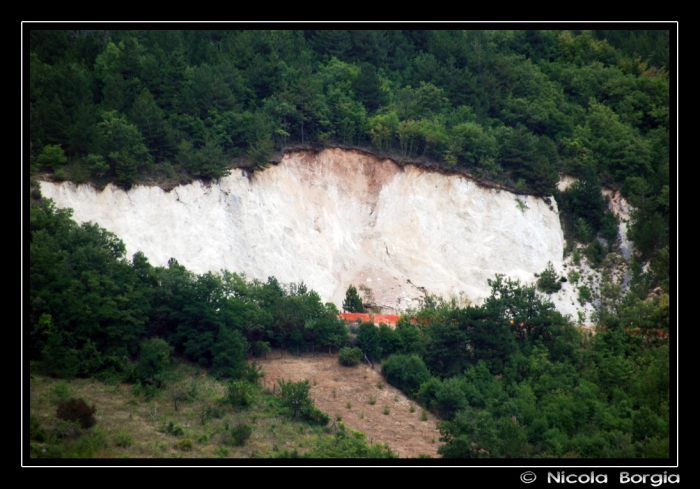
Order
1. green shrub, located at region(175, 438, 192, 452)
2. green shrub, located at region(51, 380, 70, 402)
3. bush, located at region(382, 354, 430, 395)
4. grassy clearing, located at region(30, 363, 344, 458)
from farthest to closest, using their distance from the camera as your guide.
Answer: bush, located at region(382, 354, 430, 395)
green shrub, located at region(51, 380, 70, 402)
green shrub, located at region(175, 438, 192, 452)
grassy clearing, located at region(30, 363, 344, 458)

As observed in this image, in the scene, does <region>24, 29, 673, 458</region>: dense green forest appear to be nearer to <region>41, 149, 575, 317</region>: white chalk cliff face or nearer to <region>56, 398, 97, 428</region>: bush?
<region>41, 149, 575, 317</region>: white chalk cliff face

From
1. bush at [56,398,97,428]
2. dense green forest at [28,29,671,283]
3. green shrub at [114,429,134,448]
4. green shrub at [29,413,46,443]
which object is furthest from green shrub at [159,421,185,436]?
dense green forest at [28,29,671,283]

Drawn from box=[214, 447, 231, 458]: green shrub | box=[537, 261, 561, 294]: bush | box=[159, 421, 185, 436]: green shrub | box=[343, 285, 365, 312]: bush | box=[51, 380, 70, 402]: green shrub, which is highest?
box=[537, 261, 561, 294]: bush

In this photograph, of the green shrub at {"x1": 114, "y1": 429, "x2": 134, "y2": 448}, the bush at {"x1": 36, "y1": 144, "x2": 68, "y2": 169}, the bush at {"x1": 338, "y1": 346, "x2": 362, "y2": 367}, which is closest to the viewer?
the green shrub at {"x1": 114, "y1": 429, "x2": 134, "y2": 448}

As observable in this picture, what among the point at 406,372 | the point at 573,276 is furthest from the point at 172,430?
the point at 573,276

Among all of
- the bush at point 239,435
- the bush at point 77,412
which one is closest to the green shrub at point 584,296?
the bush at point 239,435

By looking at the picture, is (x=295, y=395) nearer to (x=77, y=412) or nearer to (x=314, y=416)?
(x=314, y=416)

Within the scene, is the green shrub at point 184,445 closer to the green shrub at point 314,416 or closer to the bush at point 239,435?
the bush at point 239,435
